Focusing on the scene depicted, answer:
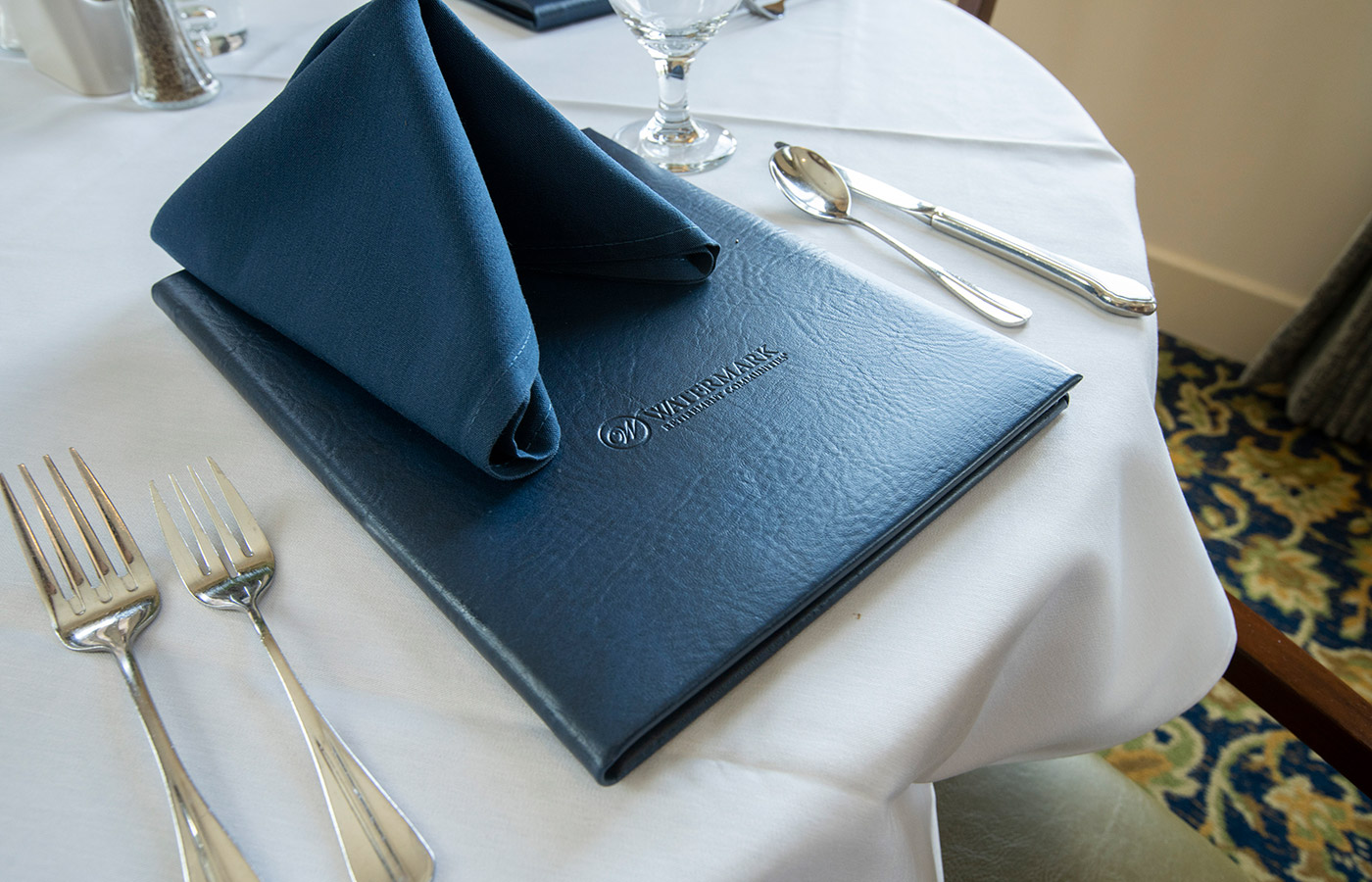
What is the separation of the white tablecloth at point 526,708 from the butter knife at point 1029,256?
0.01m

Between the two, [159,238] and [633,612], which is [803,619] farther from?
[159,238]

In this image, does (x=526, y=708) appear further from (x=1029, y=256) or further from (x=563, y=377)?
(x=1029, y=256)

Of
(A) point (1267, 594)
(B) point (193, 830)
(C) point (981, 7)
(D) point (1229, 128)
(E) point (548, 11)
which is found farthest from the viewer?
(D) point (1229, 128)

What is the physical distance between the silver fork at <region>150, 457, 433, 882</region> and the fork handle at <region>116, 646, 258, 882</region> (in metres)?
0.03

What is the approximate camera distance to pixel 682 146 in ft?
2.40

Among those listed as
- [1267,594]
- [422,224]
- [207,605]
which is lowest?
[1267,594]

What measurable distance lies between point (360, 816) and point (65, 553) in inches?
8.2

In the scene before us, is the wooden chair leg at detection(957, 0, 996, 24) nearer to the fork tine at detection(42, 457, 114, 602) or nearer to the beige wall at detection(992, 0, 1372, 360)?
the beige wall at detection(992, 0, 1372, 360)

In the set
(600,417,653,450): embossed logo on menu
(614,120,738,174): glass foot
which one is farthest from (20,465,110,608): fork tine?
(614,120,738,174): glass foot

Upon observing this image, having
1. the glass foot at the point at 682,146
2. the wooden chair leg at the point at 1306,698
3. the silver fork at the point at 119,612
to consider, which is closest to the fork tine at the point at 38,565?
the silver fork at the point at 119,612

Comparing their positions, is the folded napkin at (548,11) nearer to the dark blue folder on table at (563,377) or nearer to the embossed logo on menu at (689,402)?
→ the dark blue folder on table at (563,377)

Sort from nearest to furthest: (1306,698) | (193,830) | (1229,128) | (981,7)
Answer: (193,830)
(1306,698)
(981,7)
(1229,128)

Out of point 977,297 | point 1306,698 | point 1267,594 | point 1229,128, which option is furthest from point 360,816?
point 1229,128

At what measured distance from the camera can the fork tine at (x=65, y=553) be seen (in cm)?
40
